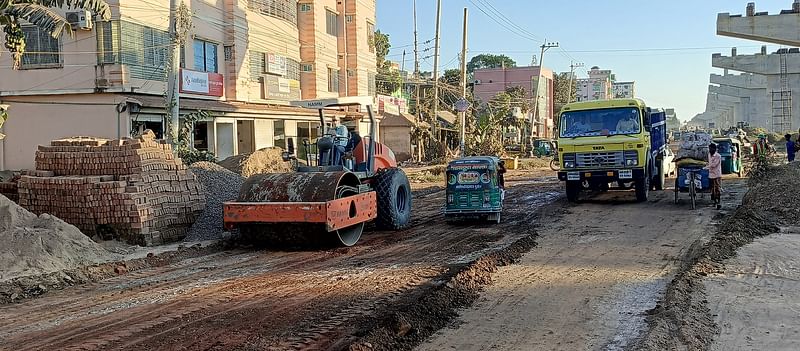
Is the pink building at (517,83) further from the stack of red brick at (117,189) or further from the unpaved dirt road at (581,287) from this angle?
the stack of red brick at (117,189)

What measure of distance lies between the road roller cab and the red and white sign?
45.6 feet

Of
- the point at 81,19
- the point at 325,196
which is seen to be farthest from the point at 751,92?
the point at 325,196

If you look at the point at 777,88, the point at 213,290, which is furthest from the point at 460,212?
the point at 777,88

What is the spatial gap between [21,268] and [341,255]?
437cm

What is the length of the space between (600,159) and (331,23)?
27.0m

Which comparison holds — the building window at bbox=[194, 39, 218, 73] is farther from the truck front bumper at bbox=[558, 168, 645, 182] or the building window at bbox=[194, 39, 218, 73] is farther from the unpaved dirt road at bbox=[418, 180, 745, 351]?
the unpaved dirt road at bbox=[418, 180, 745, 351]

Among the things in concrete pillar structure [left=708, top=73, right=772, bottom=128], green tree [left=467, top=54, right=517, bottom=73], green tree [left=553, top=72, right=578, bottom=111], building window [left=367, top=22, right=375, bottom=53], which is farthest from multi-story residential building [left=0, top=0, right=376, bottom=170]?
green tree [left=467, top=54, right=517, bottom=73]

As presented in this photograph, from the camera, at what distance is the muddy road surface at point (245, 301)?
22.0ft

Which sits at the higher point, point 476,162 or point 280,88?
point 280,88

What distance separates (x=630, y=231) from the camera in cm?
1352

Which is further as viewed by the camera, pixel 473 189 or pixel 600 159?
pixel 600 159

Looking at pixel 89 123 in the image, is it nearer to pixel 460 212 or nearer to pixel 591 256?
pixel 460 212

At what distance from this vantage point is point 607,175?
58.5 ft

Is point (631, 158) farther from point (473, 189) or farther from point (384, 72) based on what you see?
point (384, 72)
